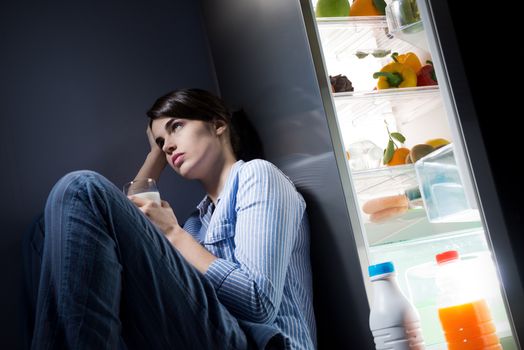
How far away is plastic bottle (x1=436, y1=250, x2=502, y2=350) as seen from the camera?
1.30m

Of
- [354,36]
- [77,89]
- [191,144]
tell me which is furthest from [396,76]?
[77,89]

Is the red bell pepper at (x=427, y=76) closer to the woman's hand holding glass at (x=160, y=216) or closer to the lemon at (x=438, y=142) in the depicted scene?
the lemon at (x=438, y=142)

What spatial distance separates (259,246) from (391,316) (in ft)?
1.10

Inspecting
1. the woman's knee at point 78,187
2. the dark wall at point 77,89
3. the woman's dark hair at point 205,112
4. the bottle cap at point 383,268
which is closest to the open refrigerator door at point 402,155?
the bottle cap at point 383,268

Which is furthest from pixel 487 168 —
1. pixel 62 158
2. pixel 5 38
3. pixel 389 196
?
pixel 5 38

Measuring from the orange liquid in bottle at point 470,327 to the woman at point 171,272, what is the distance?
1.16 ft

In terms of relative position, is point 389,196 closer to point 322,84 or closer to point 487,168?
point 322,84

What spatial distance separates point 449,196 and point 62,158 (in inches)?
52.3

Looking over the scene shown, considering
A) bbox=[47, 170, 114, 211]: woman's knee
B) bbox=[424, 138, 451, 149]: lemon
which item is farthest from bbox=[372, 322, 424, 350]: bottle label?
bbox=[47, 170, 114, 211]: woman's knee

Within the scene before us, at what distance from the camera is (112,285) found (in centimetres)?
120

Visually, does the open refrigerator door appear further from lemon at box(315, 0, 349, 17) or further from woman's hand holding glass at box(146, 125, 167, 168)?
woman's hand holding glass at box(146, 125, 167, 168)

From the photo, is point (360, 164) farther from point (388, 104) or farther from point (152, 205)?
point (152, 205)

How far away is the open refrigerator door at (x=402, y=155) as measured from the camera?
1475 mm

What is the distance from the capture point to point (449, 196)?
4.64 ft
